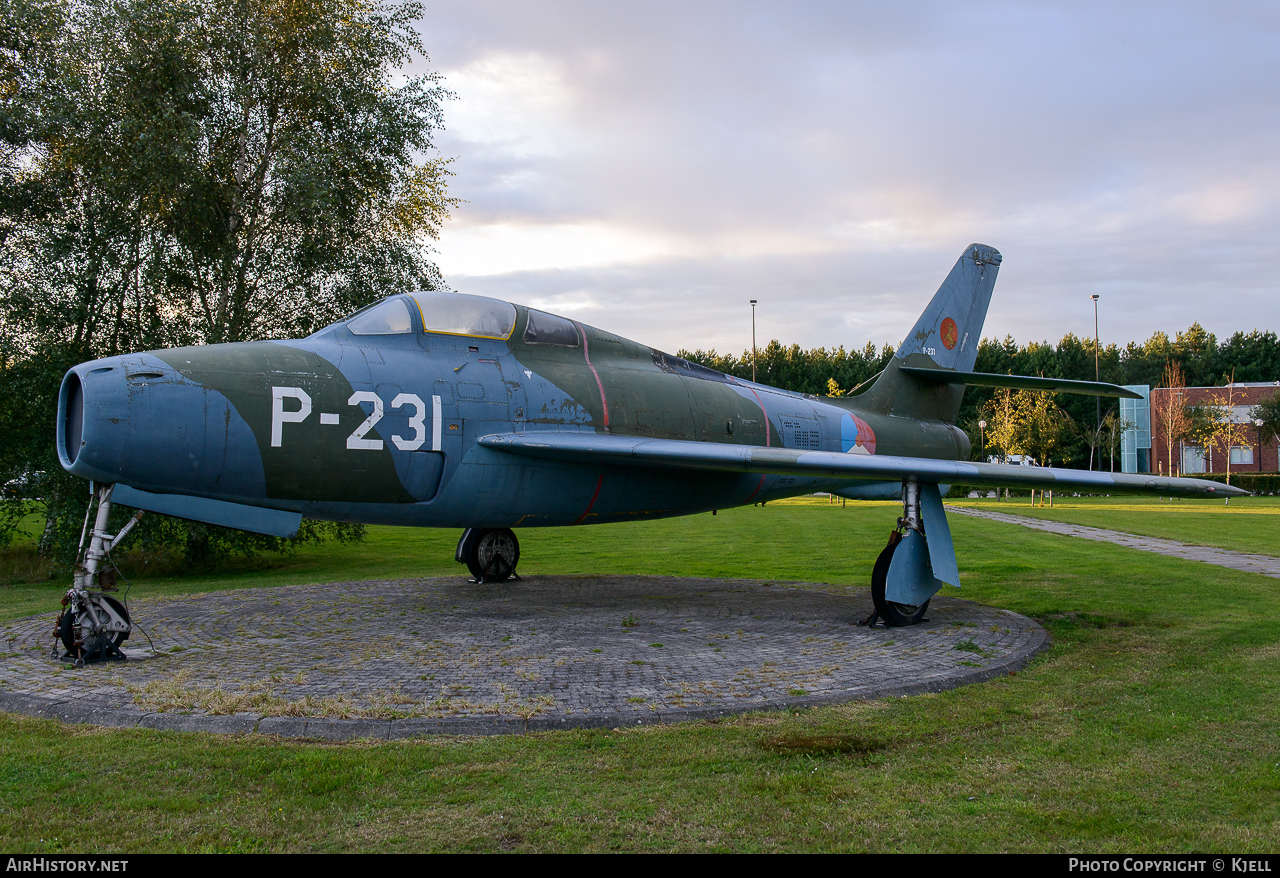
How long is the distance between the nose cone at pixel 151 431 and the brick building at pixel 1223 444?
83018 mm

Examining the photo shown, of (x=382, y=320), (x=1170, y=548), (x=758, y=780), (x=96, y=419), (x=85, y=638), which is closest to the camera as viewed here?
(x=758, y=780)

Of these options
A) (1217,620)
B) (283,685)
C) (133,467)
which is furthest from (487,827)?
(1217,620)

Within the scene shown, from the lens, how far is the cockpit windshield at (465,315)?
9.35 metres

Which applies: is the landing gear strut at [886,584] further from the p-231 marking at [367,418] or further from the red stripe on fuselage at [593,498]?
the p-231 marking at [367,418]

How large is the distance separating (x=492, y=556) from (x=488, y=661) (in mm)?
5768

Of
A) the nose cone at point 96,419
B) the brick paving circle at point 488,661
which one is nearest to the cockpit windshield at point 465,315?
the nose cone at point 96,419

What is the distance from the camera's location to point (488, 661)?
7.43m

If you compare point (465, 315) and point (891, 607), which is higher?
point (465, 315)

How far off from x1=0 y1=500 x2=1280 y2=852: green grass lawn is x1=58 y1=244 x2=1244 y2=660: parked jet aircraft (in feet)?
7.13

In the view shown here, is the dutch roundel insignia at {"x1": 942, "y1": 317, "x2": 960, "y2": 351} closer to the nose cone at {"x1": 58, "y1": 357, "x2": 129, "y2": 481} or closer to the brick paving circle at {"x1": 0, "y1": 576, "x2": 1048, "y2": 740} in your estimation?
the brick paving circle at {"x1": 0, "y1": 576, "x2": 1048, "y2": 740}

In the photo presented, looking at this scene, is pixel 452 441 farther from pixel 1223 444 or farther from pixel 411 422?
pixel 1223 444

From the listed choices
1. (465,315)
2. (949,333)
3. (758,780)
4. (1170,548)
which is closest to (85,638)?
(465,315)

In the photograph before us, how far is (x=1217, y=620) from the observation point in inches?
384

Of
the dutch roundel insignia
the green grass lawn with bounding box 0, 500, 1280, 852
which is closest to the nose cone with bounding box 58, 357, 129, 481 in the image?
the green grass lawn with bounding box 0, 500, 1280, 852
